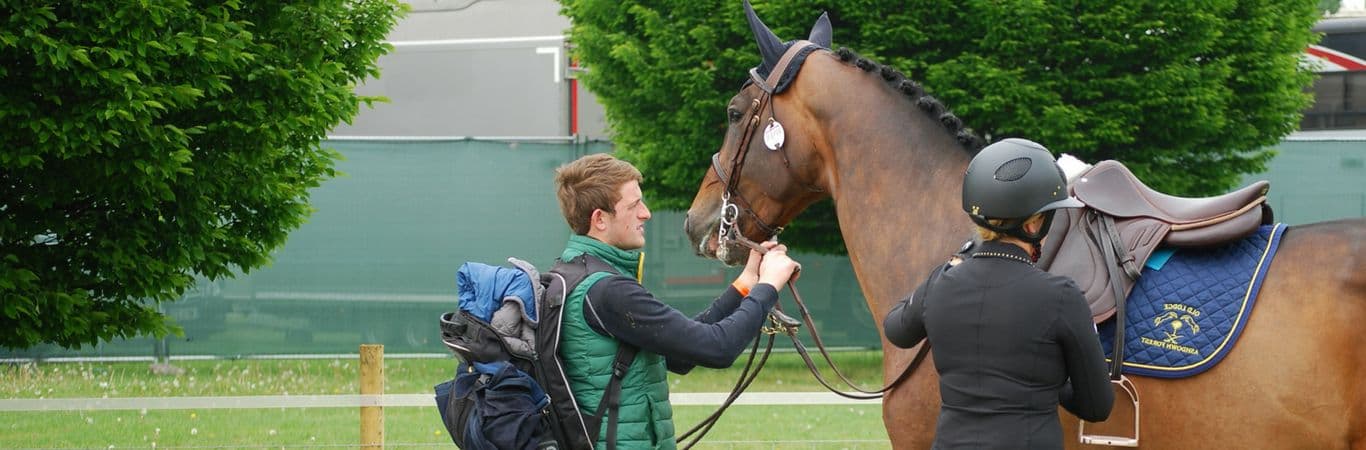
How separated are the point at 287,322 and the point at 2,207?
267 inches

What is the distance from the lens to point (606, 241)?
3.57 m

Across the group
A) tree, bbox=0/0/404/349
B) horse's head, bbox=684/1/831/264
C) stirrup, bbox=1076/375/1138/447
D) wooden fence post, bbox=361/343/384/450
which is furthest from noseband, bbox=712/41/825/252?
wooden fence post, bbox=361/343/384/450

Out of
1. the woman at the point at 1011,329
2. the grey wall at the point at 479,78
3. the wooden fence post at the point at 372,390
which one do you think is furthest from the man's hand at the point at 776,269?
the grey wall at the point at 479,78

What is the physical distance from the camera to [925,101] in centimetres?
394

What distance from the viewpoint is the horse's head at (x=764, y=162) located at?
4.14m

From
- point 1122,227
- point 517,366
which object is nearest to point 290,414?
point 517,366

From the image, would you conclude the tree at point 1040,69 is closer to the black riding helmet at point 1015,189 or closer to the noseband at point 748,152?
the noseband at point 748,152

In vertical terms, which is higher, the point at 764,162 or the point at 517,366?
the point at 764,162

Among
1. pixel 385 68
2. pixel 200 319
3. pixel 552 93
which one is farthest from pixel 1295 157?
pixel 200 319

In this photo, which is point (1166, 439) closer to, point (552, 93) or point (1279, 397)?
point (1279, 397)

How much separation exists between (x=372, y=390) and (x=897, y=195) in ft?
12.6

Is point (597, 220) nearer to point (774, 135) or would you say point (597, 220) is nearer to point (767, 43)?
point (774, 135)

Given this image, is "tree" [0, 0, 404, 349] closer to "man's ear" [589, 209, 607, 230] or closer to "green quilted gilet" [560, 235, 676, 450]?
"man's ear" [589, 209, 607, 230]

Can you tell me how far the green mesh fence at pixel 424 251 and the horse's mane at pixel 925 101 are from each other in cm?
949
